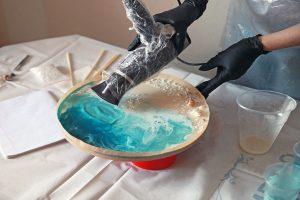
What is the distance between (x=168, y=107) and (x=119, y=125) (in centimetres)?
12

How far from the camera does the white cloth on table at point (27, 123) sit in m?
0.69

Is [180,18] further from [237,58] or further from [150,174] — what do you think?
[150,174]

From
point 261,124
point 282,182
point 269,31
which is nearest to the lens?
point 282,182

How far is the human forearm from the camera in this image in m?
0.68

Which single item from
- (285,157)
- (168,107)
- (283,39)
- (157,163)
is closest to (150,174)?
(157,163)

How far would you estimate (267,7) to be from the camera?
0.80 m

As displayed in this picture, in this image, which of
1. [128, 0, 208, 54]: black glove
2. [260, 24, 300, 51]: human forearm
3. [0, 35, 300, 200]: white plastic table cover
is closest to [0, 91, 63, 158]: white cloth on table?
[0, 35, 300, 200]: white plastic table cover

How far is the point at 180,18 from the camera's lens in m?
0.73

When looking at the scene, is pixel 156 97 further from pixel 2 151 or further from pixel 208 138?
pixel 2 151

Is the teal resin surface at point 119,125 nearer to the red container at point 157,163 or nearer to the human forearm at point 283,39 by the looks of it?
the red container at point 157,163

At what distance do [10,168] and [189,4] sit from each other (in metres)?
0.50

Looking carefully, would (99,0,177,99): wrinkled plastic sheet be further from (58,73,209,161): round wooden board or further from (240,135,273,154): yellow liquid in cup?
(240,135,273,154): yellow liquid in cup

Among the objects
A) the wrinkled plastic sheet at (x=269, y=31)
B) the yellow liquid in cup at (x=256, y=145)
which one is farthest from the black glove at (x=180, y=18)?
the yellow liquid in cup at (x=256, y=145)

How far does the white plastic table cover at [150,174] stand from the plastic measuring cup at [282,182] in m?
0.03
